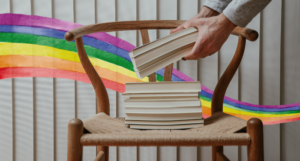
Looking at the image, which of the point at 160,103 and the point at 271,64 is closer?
the point at 160,103

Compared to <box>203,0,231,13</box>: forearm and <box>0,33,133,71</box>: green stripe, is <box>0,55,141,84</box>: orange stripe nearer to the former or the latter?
<box>0,33,133,71</box>: green stripe

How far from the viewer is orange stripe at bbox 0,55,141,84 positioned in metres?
0.99

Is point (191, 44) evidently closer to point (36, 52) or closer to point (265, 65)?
point (265, 65)

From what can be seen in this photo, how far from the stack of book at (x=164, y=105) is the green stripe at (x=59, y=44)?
0.50 m

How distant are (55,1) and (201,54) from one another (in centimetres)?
85

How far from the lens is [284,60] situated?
96 cm

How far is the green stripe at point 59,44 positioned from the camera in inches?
38.8

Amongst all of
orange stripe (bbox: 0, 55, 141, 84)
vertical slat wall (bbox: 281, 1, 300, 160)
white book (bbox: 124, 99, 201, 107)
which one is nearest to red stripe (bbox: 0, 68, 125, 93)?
orange stripe (bbox: 0, 55, 141, 84)

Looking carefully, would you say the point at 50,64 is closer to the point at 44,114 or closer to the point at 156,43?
the point at 44,114

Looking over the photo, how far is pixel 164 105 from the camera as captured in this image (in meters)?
0.51

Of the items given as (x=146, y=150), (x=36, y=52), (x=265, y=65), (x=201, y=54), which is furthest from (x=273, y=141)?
(x=36, y=52)

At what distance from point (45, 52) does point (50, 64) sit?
0.21 ft

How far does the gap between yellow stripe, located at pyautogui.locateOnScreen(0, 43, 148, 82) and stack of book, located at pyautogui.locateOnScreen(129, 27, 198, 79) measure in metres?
0.53

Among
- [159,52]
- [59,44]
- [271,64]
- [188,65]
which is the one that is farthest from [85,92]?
[271,64]
